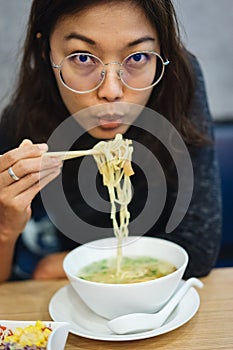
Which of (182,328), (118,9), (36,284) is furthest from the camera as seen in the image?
(36,284)

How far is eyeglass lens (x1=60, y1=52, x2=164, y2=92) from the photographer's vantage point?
4.45 ft

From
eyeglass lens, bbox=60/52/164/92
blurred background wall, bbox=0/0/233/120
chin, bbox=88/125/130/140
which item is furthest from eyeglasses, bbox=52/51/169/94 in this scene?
blurred background wall, bbox=0/0/233/120

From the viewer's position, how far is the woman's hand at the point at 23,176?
1.24 m

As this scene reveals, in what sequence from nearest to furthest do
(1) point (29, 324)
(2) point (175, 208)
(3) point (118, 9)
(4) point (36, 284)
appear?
1. (1) point (29, 324)
2. (3) point (118, 9)
3. (4) point (36, 284)
4. (2) point (175, 208)

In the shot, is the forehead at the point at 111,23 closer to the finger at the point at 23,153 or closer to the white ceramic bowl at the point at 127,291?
the finger at the point at 23,153

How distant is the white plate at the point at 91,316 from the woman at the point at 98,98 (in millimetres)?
216

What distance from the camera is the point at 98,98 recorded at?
140 cm

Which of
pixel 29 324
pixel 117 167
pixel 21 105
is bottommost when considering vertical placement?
pixel 29 324

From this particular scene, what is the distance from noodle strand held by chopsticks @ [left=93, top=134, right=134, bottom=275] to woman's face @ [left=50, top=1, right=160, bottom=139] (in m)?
0.10

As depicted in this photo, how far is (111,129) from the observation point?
149 cm

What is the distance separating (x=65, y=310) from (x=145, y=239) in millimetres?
289

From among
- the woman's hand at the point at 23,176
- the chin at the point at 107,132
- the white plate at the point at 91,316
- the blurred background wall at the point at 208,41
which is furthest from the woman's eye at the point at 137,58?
the blurred background wall at the point at 208,41

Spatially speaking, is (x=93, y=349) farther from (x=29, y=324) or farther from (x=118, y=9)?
(x=118, y=9)

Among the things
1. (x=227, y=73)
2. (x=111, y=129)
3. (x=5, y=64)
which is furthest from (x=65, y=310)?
(x=227, y=73)
